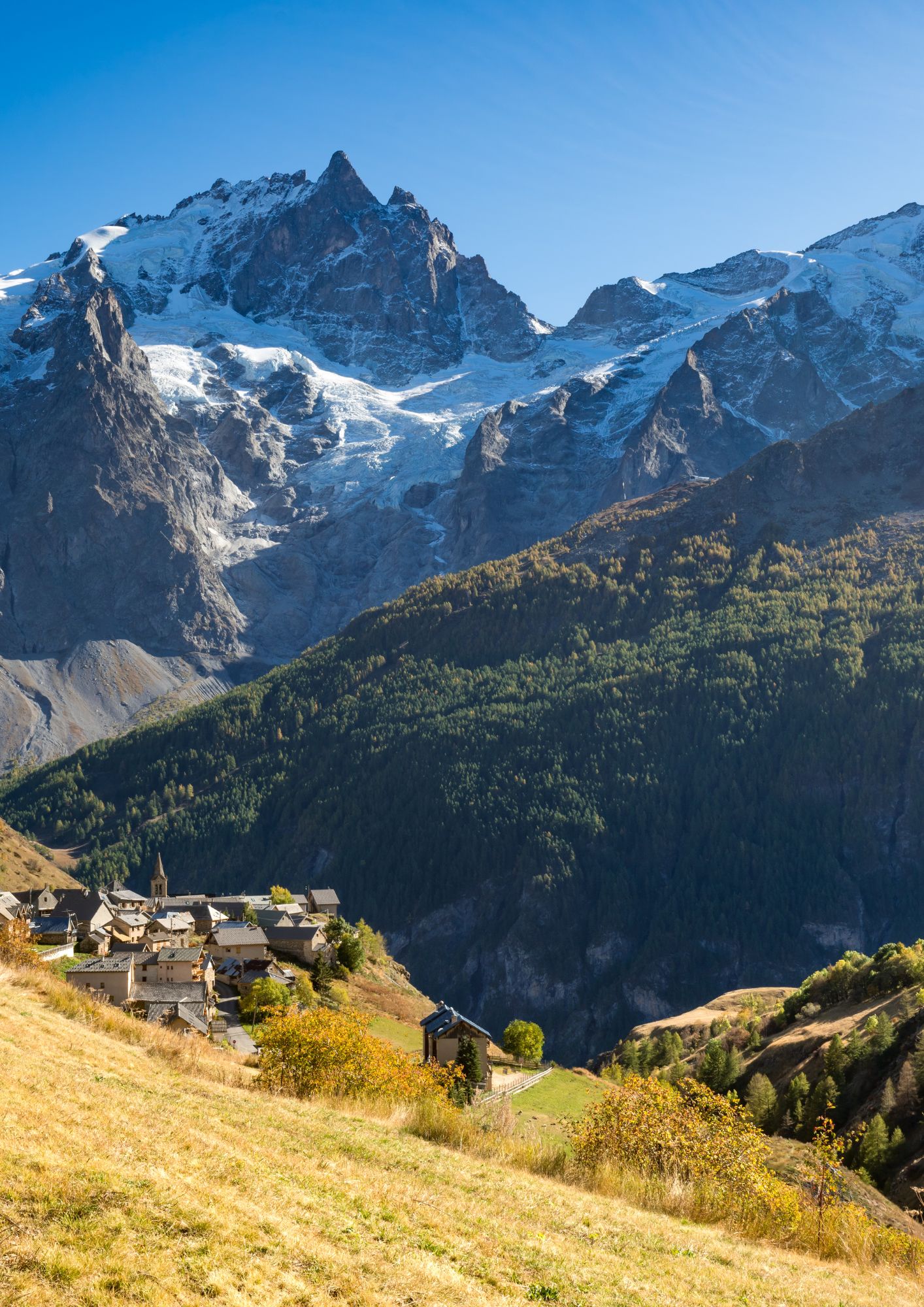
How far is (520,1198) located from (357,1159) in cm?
383

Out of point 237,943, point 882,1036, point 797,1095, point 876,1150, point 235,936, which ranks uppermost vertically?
point 882,1036

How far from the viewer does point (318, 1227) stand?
19.3 meters

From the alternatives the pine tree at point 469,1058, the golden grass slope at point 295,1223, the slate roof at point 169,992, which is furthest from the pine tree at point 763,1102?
the golden grass slope at point 295,1223

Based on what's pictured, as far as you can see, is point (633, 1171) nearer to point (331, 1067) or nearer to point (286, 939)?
point (331, 1067)

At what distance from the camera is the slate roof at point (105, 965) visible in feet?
227

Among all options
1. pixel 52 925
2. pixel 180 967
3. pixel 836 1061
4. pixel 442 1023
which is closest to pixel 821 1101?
pixel 836 1061

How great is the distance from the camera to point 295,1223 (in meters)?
19.1

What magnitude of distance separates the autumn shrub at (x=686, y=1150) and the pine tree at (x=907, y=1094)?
23543 mm

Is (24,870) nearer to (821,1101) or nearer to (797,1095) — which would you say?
(797,1095)

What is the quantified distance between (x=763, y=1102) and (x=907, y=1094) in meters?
8.75

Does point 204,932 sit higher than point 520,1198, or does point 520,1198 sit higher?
point 520,1198

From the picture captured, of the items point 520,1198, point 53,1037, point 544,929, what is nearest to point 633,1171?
point 520,1198

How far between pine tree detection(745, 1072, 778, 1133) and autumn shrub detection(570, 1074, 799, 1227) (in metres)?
26.6

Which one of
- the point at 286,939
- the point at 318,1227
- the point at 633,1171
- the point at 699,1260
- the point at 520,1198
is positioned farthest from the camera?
the point at 286,939
